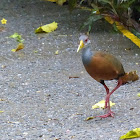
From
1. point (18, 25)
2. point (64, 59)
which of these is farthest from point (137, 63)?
point (18, 25)

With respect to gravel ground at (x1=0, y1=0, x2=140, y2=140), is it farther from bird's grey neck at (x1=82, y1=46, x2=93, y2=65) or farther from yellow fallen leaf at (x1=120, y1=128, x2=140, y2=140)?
bird's grey neck at (x1=82, y1=46, x2=93, y2=65)

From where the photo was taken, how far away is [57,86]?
6449 mm

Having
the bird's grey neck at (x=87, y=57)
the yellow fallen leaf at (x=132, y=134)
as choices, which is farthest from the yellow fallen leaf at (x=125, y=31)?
the yellow fallen leaf at (x=132, y=134)

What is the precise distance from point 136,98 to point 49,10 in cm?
507

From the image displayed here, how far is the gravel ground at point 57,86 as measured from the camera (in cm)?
495

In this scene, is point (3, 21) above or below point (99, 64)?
below

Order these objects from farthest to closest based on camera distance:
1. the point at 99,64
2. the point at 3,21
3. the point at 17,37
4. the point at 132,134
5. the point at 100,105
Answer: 1. the point at 3,21
2. the point at 17,37
3. the point at 100,105
4. the point at 99,64
5. the point at 132,134

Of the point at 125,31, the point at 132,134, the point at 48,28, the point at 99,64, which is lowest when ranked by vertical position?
the point at 48,28

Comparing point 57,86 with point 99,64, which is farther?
point 57,86

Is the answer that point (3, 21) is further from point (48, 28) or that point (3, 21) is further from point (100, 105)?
point (100, 105)

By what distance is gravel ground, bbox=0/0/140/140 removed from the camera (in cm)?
495

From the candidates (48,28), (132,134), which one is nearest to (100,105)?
(132,134)

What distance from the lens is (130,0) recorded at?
8.16 metres

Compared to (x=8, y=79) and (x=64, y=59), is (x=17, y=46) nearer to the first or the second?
(x=64, y=59)
